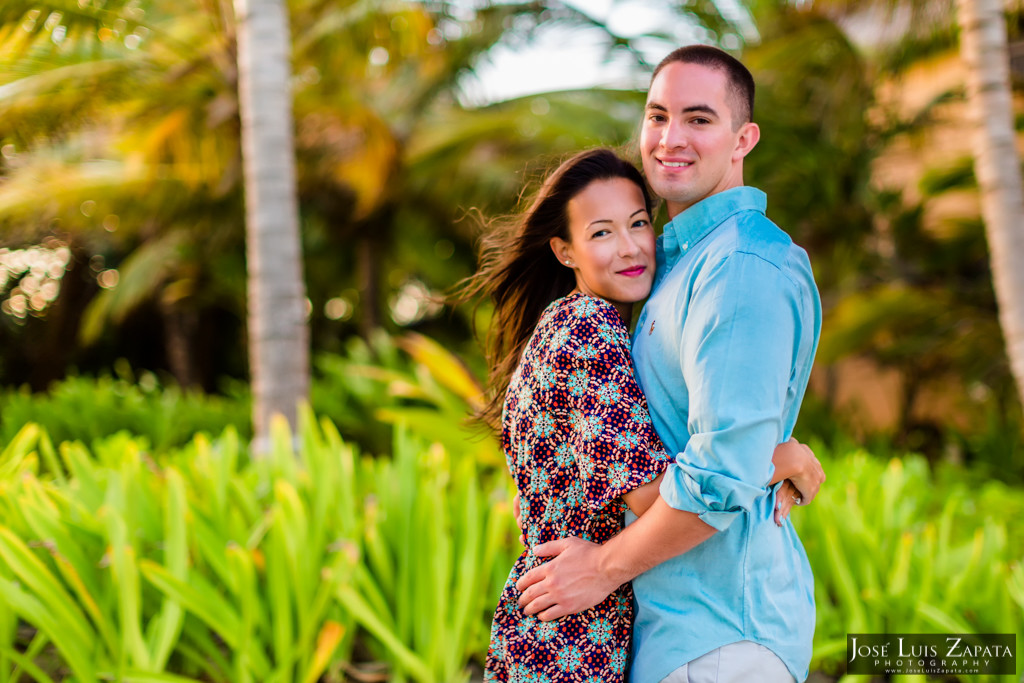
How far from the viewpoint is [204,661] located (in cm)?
212

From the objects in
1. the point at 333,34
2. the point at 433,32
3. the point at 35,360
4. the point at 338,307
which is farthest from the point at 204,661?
the point at 35,360

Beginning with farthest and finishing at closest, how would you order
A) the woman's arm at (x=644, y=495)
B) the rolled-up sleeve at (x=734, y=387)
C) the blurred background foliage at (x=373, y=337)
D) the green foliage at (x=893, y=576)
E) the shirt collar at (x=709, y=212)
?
the green foliage at (x=893, y=576), the blurred background foliage at (x=373, y=337), the shirt collar at (x=709, y=212), the woman's arm at (x=644, y=495), the rolled-up sleeve at (x=734, y=387)

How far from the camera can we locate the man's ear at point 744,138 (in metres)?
1.31

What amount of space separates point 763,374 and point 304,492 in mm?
1815

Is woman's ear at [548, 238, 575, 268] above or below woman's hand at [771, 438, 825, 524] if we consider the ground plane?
above

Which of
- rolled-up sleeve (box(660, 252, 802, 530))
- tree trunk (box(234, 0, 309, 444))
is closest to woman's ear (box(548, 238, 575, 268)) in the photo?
rolled-up sleeve (box(660, 252, 802, 530))

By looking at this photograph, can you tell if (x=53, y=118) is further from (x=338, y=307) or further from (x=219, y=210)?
(x=338, y=307)

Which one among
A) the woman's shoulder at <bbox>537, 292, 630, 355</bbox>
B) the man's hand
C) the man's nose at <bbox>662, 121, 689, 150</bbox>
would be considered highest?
the man's nose at <bbox>662, 121, 689, 150</bbox>

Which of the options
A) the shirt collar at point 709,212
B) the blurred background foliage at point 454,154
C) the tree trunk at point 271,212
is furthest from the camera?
the blurred background foliage at point 454,154

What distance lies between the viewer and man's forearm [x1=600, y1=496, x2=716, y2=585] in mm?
1123

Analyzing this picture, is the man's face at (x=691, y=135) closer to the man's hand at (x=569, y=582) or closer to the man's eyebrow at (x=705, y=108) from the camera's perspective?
the man's eyebrow at (x=705, y=108)

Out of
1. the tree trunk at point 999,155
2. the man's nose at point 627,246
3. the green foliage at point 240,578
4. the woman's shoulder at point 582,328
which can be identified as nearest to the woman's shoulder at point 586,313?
the woman's shoulder at point 582,328

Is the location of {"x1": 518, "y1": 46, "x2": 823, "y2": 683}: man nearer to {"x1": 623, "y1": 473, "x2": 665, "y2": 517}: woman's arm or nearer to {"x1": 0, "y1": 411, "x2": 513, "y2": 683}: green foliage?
{"x1": 623, "y1": 473, "x2": 665, "y2": 517}: woman's arm

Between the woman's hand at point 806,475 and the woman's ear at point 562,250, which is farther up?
the woman's ear at point 562,250
